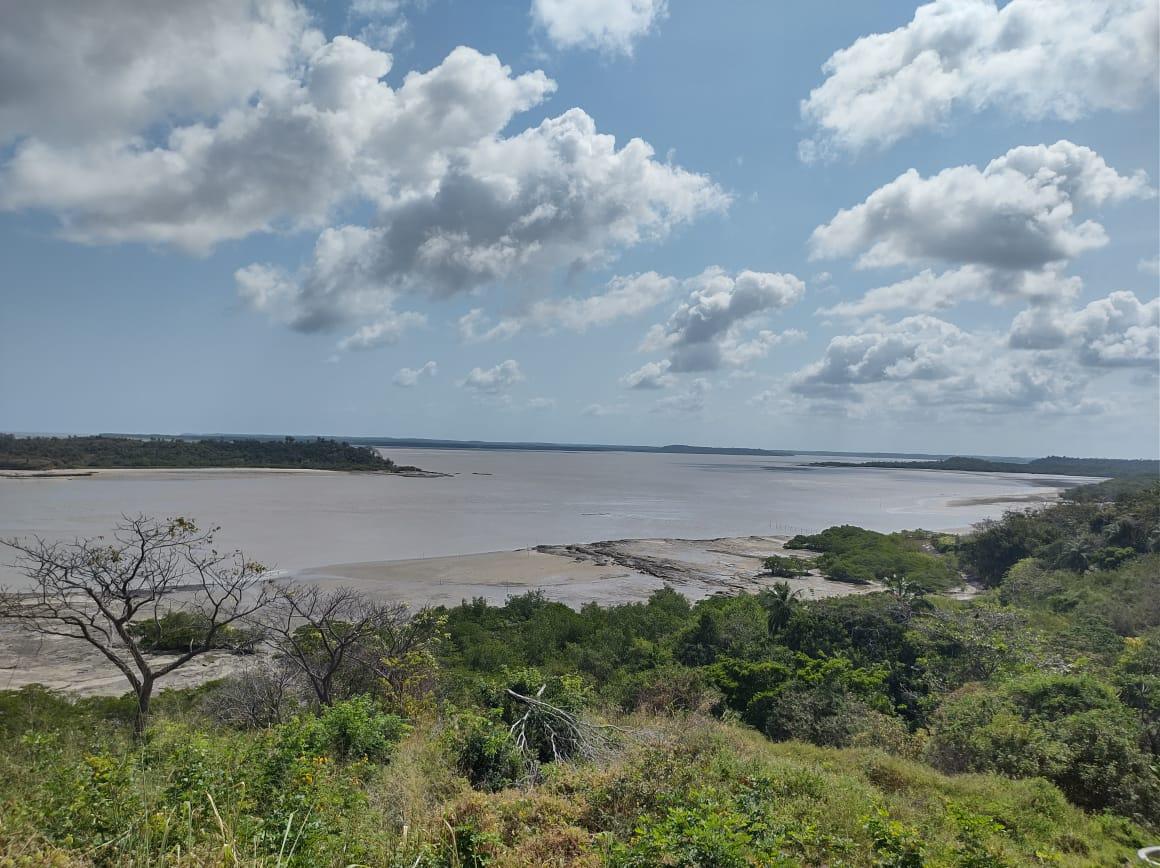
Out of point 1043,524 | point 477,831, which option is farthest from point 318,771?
point 1043,524

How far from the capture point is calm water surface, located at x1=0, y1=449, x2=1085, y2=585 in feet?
138

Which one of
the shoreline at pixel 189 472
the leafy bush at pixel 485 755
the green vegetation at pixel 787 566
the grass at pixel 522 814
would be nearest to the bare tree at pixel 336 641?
the grass at pixel 522 814

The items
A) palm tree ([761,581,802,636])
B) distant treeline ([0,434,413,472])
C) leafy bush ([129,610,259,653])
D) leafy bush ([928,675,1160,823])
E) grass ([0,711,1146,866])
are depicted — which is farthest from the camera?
distant treeline ([0,434,413,472])

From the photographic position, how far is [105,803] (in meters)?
4.78

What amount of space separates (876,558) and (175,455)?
11293 centimetres

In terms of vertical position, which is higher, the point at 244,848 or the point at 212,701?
the point at 244,848

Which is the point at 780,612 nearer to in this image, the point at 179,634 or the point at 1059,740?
the point at 1059,740

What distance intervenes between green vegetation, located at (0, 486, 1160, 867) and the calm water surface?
70.7ft

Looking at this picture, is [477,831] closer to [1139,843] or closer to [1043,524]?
[1139,843]

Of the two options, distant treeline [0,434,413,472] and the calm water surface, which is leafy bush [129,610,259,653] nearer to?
the calm water surface

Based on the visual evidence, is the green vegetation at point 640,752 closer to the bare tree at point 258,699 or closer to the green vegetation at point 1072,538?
the bare tree at point 258,699

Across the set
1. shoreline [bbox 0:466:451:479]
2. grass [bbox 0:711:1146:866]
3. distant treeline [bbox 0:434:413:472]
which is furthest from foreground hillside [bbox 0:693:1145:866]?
distant treeline [bbox 0:434:413:472]

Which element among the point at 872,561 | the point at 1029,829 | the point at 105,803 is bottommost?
the point at 872,561

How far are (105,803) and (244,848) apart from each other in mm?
1451
